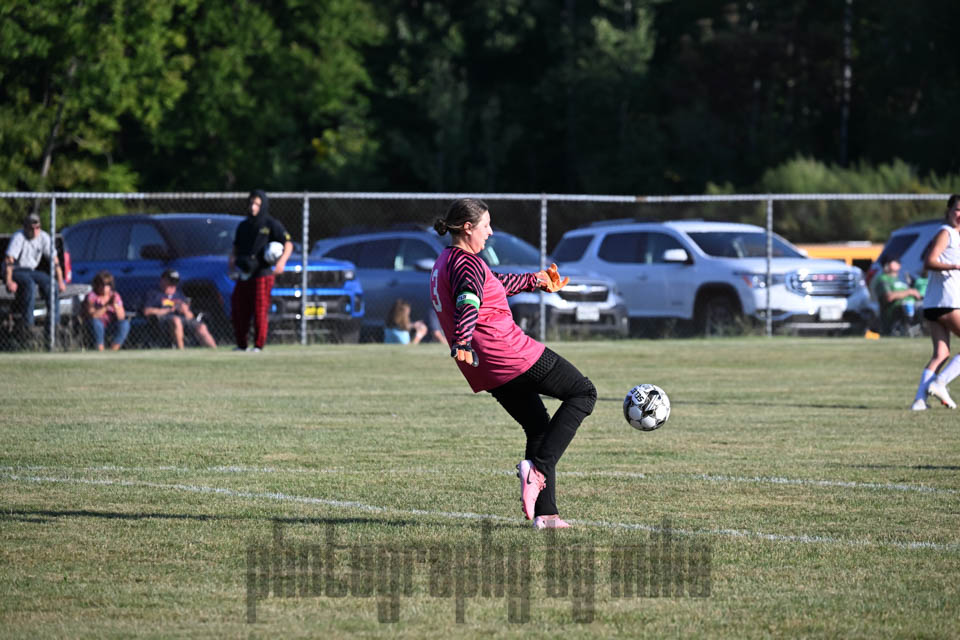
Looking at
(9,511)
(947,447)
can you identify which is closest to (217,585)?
(9,511)

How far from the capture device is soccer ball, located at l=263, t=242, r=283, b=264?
17.8m

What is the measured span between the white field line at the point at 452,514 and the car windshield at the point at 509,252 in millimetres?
14305

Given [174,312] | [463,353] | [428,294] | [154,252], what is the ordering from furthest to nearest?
1. [428,294]
2. [154,252]
3. [174,312]
4. [463,353]

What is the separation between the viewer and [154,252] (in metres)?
21.3

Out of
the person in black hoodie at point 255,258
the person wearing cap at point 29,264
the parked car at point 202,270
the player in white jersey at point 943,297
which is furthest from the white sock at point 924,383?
the person wearing cap at point 29,264

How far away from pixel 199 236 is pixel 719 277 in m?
8.18

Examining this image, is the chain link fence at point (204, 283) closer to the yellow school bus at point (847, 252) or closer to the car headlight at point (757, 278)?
the car headlight at point (757, 278)

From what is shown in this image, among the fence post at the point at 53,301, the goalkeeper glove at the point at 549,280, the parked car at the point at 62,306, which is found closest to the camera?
the goalkeeper glove at the point at 549,280

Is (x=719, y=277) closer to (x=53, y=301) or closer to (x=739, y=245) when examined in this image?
(x=739, y=245)

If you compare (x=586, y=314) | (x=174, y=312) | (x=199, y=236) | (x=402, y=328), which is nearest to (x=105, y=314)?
(x=174, y=312)

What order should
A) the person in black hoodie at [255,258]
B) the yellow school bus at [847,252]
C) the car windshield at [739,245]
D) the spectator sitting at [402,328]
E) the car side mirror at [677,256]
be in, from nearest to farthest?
the person in black hoodie at [255,258], the spectator sitting at [402,328], the car side mirror at [677,256], the car windshield at [739,245], the yellow school bus at [847,252]

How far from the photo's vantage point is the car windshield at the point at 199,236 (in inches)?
842

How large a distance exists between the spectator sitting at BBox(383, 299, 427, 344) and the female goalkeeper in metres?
14.6

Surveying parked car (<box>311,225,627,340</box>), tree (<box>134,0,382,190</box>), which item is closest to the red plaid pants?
parked car (<box>311,225,627,340</box>)
